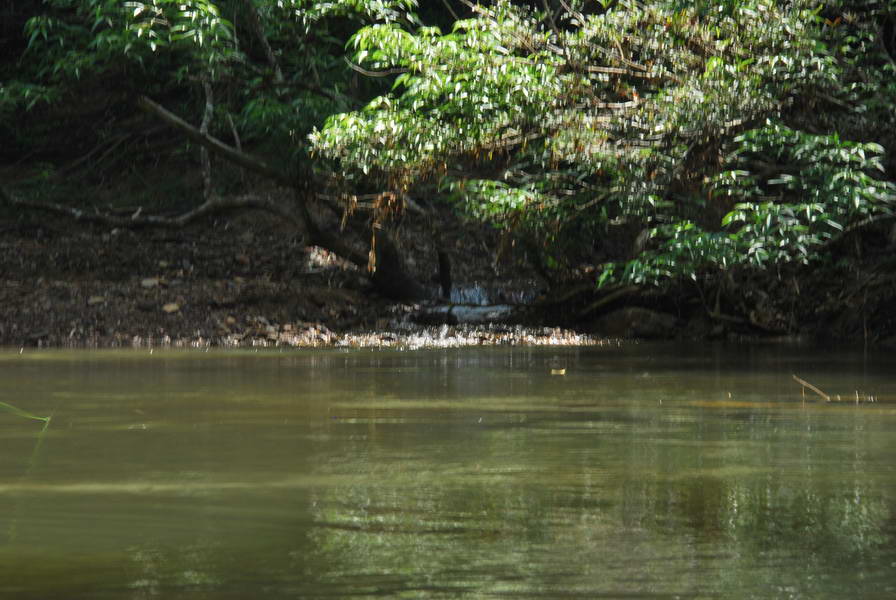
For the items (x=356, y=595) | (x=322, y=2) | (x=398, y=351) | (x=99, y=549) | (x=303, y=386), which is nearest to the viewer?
(x=356, y=595)

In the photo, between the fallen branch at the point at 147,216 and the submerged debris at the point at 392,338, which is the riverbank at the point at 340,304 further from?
the fallen branch at the point at 147,216

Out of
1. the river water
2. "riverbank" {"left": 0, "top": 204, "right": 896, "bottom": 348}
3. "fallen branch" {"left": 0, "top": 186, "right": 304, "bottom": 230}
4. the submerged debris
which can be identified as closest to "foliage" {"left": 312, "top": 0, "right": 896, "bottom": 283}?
"riverbank" {"left": 0, "top": 204, "right": 896, "bottom": 348}

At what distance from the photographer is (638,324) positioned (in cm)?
1537

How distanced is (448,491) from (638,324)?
11.3 metres

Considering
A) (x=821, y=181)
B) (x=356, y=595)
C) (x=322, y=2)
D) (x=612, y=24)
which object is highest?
(x=322, y=2)

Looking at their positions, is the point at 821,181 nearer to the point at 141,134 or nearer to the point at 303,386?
the point at 303,386

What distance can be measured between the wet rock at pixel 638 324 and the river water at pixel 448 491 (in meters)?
6.59

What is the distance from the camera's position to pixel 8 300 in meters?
15.6

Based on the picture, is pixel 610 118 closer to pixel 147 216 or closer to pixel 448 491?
pixel 448 491

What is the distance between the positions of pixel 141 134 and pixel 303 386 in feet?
46.5

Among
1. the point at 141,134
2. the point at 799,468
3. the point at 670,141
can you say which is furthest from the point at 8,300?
the point at 799,468

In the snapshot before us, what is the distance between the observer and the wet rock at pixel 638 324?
15258mm

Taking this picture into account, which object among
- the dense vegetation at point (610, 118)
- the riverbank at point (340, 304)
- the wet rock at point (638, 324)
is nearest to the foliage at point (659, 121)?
the dense vegetation at point (610, 118)

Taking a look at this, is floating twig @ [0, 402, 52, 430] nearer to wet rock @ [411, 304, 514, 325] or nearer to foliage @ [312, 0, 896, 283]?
foliage @ [312, 0, 896, 283]
